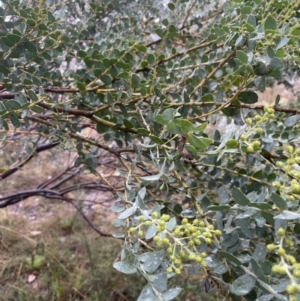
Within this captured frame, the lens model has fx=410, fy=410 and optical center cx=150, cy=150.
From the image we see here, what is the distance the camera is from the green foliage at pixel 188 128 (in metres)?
0.46

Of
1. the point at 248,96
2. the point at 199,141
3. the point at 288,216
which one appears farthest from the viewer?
the point at 248,96

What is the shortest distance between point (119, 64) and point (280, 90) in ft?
11.1

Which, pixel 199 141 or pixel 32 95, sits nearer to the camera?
pixel 199 141

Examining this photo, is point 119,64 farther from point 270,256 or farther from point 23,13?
point 270,256

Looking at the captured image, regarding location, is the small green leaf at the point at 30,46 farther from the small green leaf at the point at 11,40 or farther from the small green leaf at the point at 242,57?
the small green leaf at the point at 242,57

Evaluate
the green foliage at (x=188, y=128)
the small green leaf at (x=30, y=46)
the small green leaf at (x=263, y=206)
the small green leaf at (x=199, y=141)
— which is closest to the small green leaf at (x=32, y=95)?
the green foliage at (x=188, y=128)

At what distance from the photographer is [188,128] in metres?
0.50

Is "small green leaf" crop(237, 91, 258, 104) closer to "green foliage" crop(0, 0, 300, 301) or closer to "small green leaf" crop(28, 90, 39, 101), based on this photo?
"green foliage" crop(0, 0, 300, 301)

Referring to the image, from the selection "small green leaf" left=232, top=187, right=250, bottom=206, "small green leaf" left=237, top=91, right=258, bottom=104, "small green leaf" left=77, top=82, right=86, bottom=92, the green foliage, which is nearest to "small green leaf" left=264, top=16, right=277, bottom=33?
the green foliage

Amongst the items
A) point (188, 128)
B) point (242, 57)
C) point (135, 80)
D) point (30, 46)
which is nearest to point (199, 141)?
point (188, 128)

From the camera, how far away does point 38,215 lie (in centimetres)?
218

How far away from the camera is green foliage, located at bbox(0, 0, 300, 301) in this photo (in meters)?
0.46

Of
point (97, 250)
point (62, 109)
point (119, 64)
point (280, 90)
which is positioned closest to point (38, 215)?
point (97, 250)

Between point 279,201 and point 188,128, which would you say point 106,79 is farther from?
point 279,201
